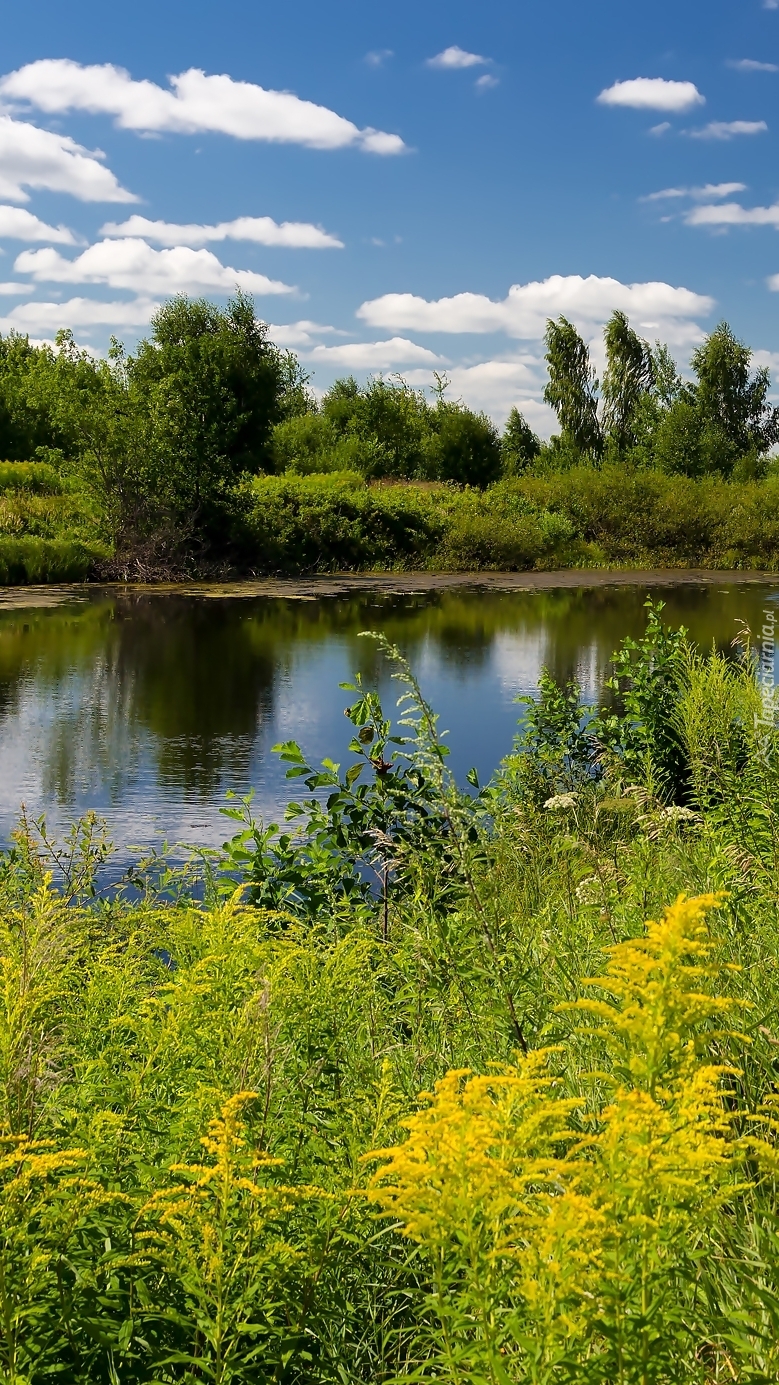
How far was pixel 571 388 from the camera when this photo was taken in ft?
178

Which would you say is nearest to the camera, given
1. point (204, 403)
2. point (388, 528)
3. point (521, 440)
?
point (204, 403)

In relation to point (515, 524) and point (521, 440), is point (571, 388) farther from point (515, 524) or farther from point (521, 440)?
point (515, 524)

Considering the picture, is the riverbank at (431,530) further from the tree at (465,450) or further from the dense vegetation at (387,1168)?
the dense vegetation at (387,1168)

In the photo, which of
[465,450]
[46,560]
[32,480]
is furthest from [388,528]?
[465,450]

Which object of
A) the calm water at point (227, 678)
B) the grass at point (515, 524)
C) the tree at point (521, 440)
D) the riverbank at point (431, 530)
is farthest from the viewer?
the tree at point (521, 440)

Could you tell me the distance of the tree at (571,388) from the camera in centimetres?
5391

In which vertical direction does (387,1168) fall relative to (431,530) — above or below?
below

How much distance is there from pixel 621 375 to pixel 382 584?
104 ft

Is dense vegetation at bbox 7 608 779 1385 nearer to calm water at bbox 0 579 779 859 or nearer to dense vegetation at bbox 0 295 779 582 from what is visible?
calm water at bbox 0 579 779 859

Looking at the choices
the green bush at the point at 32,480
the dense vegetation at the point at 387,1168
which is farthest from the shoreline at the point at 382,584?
the dense vegetation at the point at 387,1168

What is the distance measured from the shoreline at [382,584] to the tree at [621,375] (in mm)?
20902

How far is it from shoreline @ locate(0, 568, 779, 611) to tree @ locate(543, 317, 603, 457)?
19956 millimetres

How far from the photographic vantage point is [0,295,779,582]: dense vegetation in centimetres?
2608

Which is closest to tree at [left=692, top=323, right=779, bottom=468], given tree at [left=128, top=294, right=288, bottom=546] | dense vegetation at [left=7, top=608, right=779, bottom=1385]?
tree at [left=128, top=294, right=288, bottom=546]
